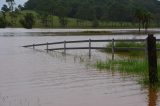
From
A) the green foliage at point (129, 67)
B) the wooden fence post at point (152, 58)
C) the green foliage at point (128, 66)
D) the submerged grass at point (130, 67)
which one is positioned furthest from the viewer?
the green foliage at point (128, 66)

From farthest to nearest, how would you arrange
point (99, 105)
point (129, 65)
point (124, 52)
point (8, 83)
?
point (124, 52), point (129, 65), point (8, 83), point (99, 105)

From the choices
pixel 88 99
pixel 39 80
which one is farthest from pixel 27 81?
pixel 88 99

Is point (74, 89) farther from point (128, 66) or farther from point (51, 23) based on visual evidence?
point (51, 23)

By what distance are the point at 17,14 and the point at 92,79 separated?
168 meters

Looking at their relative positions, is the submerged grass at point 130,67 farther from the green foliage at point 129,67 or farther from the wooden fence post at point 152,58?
the wooden fence post at point 152,58

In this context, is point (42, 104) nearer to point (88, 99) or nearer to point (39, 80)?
point (88, 99)

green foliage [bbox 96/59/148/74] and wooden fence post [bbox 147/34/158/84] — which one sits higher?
wooden fence post [bbox 147/34/158/84]

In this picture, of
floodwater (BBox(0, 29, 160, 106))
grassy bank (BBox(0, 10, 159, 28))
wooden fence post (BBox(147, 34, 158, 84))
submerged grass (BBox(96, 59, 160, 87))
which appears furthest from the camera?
grassy bank (BBox(0, 10, 159, 28))

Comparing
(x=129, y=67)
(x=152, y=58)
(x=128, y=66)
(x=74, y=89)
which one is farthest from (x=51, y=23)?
(x=152, y=58)

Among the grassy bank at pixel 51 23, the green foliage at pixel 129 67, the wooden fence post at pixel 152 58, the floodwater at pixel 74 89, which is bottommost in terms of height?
the floodwater at pixel 74 89

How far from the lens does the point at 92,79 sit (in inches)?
666

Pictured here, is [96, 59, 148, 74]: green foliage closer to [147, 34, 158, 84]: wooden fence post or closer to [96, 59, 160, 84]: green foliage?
[96, 59, 160, 84]: green foliage

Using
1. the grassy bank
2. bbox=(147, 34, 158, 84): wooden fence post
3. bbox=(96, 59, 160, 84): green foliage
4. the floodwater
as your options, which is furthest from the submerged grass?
the grassy bank

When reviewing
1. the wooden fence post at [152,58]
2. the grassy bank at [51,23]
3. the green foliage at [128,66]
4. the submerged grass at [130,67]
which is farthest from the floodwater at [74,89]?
the grassy bank at [51,23]
